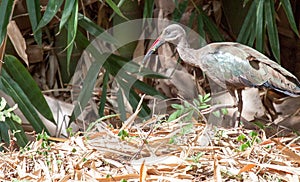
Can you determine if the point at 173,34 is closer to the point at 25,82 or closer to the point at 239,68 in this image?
the point at 239,68

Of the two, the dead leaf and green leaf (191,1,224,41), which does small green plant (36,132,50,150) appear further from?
green leaf (191,1,224,41)

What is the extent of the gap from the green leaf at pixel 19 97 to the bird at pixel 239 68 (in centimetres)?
75

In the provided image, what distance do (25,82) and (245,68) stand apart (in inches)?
40.8

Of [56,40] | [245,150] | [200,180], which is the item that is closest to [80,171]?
[200,180]

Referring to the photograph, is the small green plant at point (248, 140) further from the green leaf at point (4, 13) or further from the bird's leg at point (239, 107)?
the green leaf at point (4, 13)

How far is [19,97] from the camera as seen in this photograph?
2852mm

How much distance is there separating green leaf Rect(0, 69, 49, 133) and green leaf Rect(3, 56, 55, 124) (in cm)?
3

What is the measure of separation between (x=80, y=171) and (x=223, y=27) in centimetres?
235

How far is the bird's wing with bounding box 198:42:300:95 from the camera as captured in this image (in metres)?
2.31

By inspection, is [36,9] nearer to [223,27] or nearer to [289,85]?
[289,85]

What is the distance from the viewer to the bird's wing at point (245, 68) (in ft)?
7.58

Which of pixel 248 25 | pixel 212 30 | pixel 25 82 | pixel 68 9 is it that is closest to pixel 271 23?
pixel 248 25

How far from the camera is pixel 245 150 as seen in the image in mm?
1809

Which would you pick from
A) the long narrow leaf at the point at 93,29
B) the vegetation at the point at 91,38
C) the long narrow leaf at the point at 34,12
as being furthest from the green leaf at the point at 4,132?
the long narrow leaf at the point at 93,29
